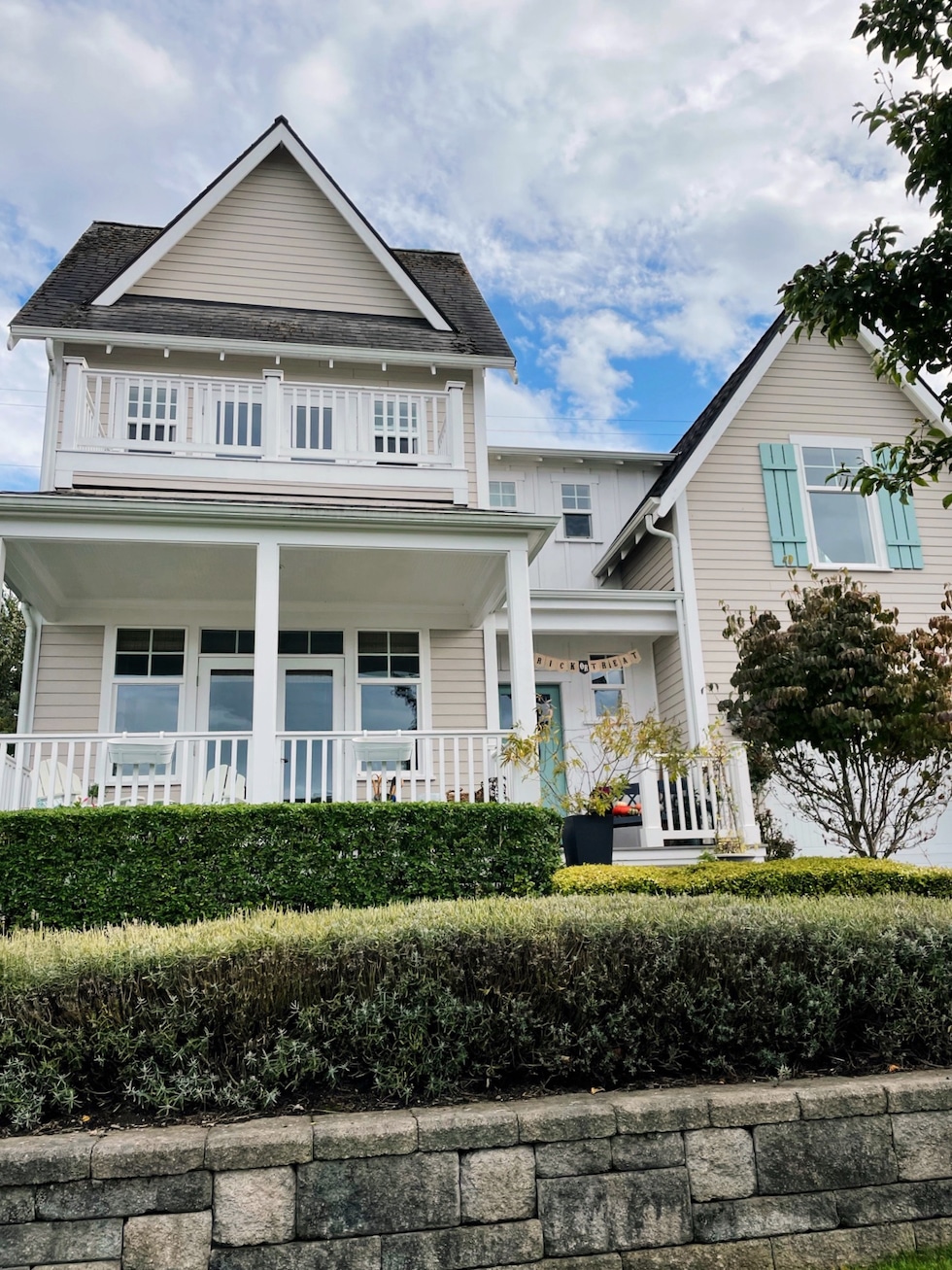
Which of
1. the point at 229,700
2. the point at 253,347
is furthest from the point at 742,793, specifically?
the point at 253,347

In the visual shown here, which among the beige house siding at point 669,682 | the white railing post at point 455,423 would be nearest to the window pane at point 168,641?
the white railing post at point 455,423

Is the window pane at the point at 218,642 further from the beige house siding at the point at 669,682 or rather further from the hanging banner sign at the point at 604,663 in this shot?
the beige house siding at the point at 669,682

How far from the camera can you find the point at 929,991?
145 inches

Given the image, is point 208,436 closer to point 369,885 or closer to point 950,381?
Result: point 369,885

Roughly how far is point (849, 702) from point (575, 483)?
632cm

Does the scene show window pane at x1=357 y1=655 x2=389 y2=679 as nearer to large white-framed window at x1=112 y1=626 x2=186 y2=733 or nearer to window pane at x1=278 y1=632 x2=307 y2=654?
window pane at x1=278 y1=632 x2=307 y2=654

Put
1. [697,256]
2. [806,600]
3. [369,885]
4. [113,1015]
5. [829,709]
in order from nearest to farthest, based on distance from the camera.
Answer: [113,1015]
[369,885]
[829,709]
[806,600]
[697,256]

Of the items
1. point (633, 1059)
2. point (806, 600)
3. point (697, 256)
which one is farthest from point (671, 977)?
point (697, 256)

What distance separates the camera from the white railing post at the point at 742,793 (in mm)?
9211

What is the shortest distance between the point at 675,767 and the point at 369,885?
3354 mm

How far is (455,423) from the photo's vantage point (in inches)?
403

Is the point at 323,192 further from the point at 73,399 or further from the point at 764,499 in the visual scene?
the point at 764,499

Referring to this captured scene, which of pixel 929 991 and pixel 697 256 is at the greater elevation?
pixel 697 256

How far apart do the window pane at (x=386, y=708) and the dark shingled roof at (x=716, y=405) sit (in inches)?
163
